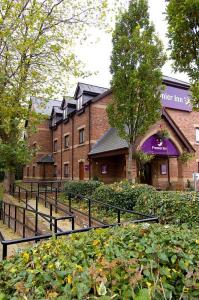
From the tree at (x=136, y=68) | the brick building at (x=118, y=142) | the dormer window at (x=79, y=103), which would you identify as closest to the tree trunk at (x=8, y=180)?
the brick building at (x=118, y=142)

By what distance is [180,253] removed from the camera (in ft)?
7.88

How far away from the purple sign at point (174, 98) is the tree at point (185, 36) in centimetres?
1493

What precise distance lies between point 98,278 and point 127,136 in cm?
1405

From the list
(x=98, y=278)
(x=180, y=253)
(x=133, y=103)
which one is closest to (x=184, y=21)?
(x=180, y=253)

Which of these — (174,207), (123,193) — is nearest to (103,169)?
(123,193)

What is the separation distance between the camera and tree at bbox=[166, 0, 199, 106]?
6.76 meters

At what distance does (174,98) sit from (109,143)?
24.4 feet

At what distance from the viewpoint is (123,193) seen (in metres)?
11.1

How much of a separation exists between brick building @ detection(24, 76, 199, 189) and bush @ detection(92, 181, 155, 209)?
567 centimetres

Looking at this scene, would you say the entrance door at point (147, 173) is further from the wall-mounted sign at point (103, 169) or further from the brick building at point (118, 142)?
the wall-mounted sign at point (103, 169)

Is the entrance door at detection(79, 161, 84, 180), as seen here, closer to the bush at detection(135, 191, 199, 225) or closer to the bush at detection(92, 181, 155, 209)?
the bush at detection(92, 181, 155, 209)

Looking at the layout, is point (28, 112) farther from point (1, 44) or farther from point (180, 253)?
point (180, 253)

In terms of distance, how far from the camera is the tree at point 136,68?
1470 centimetres

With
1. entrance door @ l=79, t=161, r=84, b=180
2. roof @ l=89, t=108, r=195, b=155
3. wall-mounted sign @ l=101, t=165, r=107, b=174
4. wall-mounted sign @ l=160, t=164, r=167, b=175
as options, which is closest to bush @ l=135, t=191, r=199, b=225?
roof @ l=89, t=108, r=195, b=155
